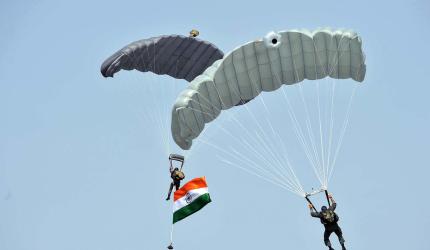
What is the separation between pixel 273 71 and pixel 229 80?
1.14 m

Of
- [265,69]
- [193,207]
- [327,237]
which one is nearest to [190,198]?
[193,207]

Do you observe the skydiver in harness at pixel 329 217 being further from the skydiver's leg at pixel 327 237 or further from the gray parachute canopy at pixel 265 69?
the gray parachute canopy at pixel 265 69

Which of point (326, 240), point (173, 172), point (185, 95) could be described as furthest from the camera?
point (173, 172)

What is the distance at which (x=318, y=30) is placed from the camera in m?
23.1

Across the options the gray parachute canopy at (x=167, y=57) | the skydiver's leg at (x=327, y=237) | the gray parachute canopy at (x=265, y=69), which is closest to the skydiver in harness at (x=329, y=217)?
the skydiver's leg at (x=327, y=237)

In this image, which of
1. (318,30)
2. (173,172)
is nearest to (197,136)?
(173,172)

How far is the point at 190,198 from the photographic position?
2445 centimetres

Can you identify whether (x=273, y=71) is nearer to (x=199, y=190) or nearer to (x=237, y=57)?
(x=237, y=57)

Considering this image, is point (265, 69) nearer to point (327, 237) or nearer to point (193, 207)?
point (193, 207)

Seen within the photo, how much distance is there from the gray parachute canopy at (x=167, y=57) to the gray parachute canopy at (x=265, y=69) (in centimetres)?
270

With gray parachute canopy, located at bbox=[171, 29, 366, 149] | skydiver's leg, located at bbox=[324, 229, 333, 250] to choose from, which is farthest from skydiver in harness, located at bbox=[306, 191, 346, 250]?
gray parachute canopy, located at bbox=[171, 29, 366, 149]

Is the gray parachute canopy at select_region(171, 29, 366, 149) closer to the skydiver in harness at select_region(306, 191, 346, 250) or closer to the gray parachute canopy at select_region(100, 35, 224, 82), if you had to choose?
the gray parachute canopy at select_region(100, 35, 224, 82)

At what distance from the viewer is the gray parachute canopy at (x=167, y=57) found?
84.0 ft

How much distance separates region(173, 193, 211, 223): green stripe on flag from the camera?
80.1 ft
